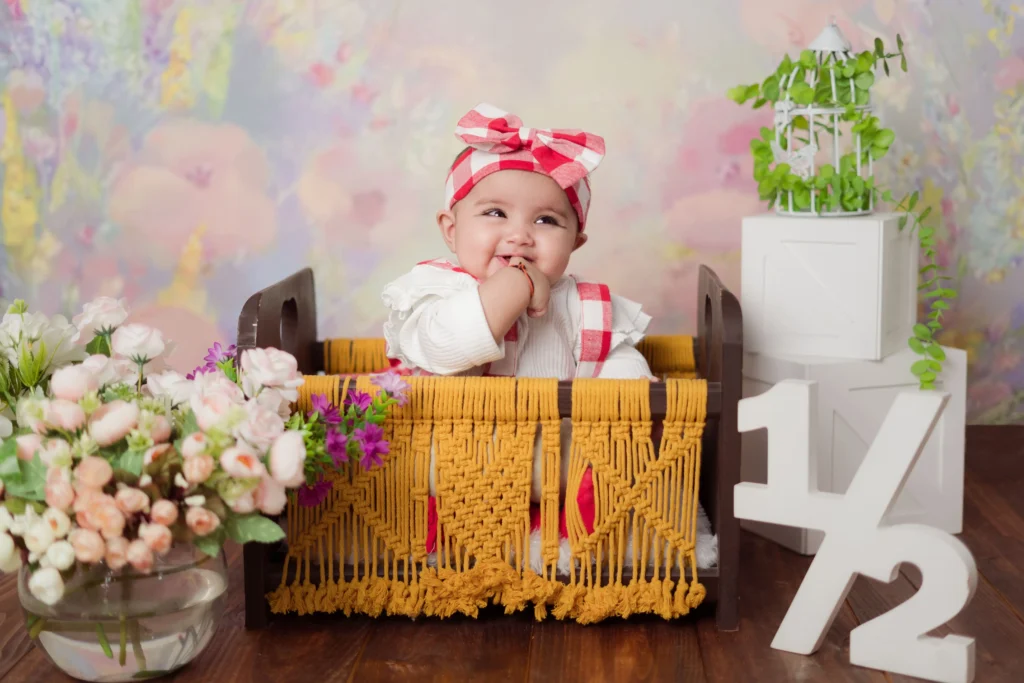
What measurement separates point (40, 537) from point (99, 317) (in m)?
0.27

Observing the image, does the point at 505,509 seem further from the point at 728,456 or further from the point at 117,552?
the point at 117,552

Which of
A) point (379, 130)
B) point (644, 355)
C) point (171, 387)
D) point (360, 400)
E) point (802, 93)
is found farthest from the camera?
point (379, 130)

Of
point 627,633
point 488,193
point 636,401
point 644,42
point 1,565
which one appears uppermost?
point 644,42

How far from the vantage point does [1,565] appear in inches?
40.9

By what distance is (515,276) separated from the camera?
1.32 meters

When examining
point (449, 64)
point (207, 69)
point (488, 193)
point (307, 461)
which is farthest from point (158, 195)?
point (307, 461)

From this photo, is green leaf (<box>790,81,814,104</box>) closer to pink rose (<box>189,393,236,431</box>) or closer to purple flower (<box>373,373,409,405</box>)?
purple flower (<box>373,373,409,405</box>)

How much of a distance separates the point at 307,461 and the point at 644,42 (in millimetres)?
1144

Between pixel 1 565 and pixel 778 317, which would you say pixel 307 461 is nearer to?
pixel 1 565

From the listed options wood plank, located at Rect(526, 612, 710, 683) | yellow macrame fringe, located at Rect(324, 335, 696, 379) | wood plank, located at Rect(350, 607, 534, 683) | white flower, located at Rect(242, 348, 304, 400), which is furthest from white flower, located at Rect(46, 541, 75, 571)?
yellow macrame fringe, located at Rect(324, 335, 696, 379)

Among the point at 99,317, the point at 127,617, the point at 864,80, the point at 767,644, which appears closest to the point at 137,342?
the point at 99,317

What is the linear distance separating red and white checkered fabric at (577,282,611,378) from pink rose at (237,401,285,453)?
21.2 inches

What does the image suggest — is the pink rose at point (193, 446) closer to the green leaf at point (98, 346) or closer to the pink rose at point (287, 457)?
the pink rose at point (287, 457)

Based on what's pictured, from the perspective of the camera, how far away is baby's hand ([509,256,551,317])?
1.37m
